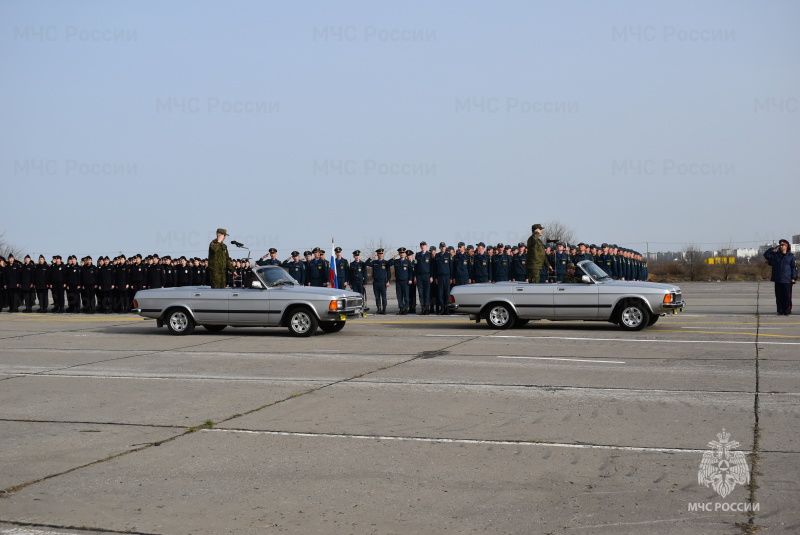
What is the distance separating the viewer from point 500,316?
1845 centimetres

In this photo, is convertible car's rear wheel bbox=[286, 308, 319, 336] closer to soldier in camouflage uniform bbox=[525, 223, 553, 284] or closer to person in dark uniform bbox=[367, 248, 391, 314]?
soldier in camouflage uniform bbox=[525, 223, 553, 284]

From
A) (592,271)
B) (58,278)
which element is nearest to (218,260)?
(592,271)

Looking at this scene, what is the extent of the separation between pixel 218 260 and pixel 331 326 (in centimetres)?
293

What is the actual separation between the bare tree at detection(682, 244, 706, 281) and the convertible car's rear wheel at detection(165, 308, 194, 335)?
139 ft

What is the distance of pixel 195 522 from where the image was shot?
555 cm

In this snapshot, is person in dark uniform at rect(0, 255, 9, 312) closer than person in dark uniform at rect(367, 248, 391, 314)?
No

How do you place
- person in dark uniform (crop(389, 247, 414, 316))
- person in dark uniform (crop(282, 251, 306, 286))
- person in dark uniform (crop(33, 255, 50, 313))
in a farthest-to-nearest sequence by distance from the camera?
person in dark uniform (crop(33, 255, 50, 313))
person in dark uniform (crop(282, 251, 306, 286))
person in dark uniform (crop(389, 247, 414, 316))

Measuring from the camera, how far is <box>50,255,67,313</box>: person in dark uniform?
99.6ft

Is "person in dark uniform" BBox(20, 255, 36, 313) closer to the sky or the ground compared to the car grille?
closer to the sky

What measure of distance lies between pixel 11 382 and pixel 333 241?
48.1ft

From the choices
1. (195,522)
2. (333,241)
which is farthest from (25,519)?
(333,241)

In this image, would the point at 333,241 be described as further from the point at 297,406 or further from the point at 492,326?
the point at 297,406

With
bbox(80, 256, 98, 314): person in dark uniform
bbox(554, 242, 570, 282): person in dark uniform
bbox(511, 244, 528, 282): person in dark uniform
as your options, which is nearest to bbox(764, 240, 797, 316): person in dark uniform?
bbox(554, 242, 570, 282): person in dark uniform

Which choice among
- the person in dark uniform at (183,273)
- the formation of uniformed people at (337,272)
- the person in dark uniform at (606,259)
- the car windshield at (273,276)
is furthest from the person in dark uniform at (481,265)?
the person in dark uniform at (183,273)
